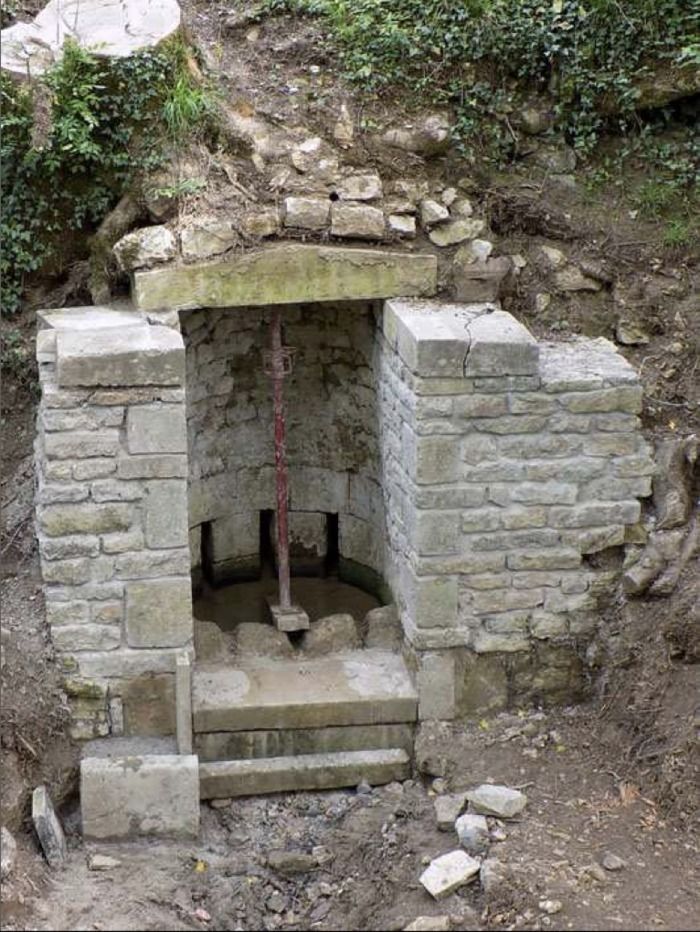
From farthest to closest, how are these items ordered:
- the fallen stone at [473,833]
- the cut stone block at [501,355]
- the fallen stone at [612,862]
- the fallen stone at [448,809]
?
the cut stone block at [501,355] → the fallen stone at [448,809] → the fallen stone at [473,833] → the fallen stone at [612,862]

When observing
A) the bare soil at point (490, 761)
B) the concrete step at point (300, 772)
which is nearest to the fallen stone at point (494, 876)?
the bare soil at point (490, 761)

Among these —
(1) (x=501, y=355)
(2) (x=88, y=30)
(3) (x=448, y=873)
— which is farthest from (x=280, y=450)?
(2) (x=88, y=30)

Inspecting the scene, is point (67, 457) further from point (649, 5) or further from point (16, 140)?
point (649, 5)

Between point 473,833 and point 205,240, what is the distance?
11.2 feet

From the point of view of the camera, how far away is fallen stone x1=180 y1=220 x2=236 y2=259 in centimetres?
745

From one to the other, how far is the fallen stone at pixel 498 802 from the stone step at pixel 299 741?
0.71 metres

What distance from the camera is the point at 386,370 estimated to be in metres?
7.77

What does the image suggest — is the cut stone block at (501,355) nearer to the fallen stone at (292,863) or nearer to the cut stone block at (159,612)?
the cut stone block at (159,612)

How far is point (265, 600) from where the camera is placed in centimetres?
881

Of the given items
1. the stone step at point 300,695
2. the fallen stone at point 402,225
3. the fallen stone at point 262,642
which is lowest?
the stone step at point 300,695

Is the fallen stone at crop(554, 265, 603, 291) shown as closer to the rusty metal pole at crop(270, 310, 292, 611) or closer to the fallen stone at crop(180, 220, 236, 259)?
the rusty metal pole at crop(270, 310, 292, 611)

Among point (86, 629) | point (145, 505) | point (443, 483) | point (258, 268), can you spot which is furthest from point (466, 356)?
point (86, 629)

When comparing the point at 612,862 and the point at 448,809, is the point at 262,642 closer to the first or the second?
the point at 448,809

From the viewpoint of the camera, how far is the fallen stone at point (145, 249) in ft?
24.3
